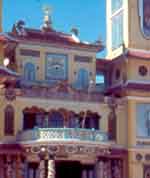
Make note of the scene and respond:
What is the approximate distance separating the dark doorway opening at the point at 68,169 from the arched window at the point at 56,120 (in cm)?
248

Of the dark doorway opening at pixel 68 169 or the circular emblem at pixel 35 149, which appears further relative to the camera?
the dark doorway opening at pixel 68 169

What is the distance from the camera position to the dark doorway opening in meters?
44.6

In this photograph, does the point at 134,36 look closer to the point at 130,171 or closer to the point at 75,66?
the point at 75,66

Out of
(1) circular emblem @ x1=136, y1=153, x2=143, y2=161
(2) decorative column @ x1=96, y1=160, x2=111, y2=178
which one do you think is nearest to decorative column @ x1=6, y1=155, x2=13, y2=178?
(2) decorative column @ x1=96, y1=160, x2=111, y2=178

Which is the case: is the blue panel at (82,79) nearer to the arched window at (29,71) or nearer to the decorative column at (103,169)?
the arched window at (29,71)

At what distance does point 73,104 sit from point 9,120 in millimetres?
4601

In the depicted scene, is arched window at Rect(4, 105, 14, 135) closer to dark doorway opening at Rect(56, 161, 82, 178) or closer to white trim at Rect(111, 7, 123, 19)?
dark doorway opening at Rect(56, 161, 82, 178)

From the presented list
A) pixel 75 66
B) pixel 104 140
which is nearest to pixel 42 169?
pixel 104 140

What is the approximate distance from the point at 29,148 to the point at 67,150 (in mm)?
2438

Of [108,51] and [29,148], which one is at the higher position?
[108,51]

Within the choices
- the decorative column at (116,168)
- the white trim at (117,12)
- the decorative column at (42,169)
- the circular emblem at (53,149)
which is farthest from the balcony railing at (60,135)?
the white trim at (117,12)

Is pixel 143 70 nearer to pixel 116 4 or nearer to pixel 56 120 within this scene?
pixel 116 4

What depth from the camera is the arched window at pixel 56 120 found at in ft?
146

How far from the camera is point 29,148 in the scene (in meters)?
42.2
